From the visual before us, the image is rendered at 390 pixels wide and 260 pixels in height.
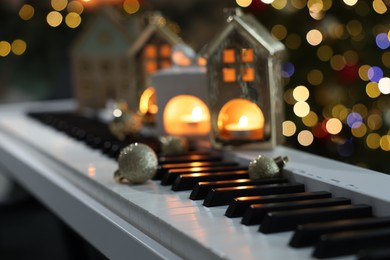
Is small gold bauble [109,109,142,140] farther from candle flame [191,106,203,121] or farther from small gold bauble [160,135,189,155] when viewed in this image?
small gold bauble [160,135,189,155]

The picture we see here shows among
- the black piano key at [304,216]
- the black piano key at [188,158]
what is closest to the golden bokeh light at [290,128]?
the black piano key at [188,158]

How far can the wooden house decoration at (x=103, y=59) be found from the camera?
323cm

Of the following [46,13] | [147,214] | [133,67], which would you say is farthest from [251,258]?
[46,13]

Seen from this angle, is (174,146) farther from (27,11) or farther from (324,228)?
(27,11)

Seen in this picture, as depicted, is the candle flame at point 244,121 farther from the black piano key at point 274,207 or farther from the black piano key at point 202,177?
the black piano key at point 274,207

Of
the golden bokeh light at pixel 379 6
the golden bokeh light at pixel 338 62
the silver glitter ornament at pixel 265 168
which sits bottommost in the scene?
the silver glitter ornament at pixel 265 168

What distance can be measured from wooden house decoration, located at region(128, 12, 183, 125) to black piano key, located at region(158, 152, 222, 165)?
0.70 metres

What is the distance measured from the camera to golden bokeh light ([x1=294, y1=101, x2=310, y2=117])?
330 centimetres

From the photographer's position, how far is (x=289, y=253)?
3.54ft

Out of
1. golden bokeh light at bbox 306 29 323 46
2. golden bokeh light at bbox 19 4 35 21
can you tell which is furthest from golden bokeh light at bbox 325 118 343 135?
golden bokeh light at bbox 19 4 35 21

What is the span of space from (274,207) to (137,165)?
49 centimetres

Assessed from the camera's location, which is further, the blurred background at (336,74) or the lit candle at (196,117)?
the blurred background at (336,74)

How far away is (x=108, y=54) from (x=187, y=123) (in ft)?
→ 3.43

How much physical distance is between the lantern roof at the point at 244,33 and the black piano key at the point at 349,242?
0.94 meters
